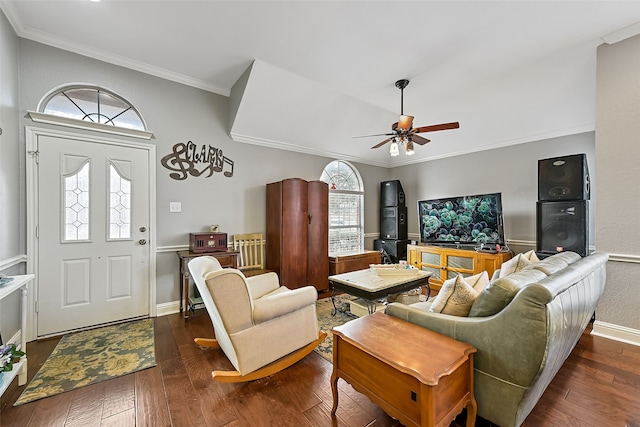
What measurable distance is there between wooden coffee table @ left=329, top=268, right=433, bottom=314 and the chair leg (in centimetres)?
61

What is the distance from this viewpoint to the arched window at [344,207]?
5.13 metres

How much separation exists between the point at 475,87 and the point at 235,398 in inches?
170

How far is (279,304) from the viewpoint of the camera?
2.01 m

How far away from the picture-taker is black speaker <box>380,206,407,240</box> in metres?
5.26

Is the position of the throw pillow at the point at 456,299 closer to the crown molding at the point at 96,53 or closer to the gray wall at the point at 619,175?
the gray wall at the point at 619,175

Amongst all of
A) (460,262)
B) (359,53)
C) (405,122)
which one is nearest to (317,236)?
(405,122)

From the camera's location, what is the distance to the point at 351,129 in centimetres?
459

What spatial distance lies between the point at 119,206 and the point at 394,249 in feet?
14.6

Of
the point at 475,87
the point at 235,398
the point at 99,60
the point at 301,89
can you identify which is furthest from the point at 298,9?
the point at 235,398

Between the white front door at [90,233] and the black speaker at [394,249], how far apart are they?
403 cm

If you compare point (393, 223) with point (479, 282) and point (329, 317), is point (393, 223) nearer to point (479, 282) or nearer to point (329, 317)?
point (329, 317)

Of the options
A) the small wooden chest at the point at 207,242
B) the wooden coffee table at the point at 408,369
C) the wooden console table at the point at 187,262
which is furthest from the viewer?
the small wooden chest at the point at 207,242

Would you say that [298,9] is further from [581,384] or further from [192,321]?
[581,384]

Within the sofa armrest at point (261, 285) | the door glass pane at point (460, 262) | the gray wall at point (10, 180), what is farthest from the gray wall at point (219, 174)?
the sofa armrest at point (261, 285)
